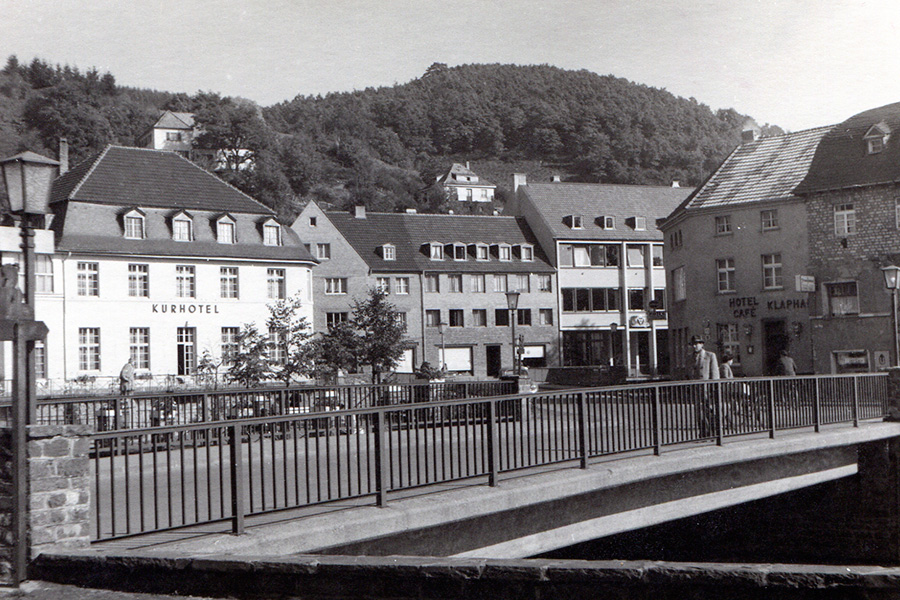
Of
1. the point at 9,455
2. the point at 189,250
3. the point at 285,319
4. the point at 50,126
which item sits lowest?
the point at 9,455

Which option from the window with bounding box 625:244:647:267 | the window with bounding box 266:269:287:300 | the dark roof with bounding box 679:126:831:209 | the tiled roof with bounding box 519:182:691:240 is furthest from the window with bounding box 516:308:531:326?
the window with bounding box 266:269:287:300

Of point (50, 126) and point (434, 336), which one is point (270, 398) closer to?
point (434, 336)

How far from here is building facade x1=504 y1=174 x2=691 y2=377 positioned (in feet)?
233

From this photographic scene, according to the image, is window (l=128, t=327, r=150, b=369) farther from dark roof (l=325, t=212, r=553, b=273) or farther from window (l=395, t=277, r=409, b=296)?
window (l=395, t=277, r=409, b=296)

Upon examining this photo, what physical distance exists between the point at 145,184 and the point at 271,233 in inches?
263

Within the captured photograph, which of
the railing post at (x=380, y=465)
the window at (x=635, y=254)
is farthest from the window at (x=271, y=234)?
the railing post at (x=380, y=465)

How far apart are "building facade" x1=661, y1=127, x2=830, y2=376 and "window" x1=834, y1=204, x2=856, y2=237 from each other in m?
1.60

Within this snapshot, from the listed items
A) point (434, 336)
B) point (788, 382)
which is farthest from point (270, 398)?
point (434, 336)

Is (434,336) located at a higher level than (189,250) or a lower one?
lower

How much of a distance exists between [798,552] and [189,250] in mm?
37858

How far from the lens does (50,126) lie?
92500 mm

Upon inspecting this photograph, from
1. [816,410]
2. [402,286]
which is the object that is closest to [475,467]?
[816,410]

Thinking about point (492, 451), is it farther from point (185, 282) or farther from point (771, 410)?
point (185, 282)

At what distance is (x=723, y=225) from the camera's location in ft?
160
